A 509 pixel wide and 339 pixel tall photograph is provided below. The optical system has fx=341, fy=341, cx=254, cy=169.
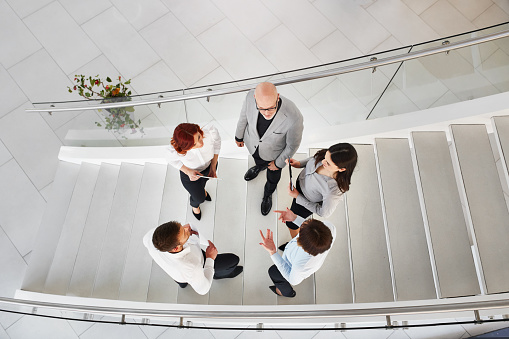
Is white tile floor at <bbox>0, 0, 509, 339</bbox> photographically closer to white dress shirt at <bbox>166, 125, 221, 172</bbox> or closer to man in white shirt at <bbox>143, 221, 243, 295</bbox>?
white dress shirt at <bbox>166, 125, 221, 172</bbox>

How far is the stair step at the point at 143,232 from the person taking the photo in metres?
3.67

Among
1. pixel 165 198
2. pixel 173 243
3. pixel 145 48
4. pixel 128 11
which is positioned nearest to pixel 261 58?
pixel 145 48

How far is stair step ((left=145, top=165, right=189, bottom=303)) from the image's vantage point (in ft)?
11.5

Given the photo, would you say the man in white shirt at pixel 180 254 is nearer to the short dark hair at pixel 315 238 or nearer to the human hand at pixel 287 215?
the human hand at pixel 287 215

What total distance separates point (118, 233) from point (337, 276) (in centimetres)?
254

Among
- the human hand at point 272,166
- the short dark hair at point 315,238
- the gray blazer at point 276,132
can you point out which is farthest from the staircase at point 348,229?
the short dark hair at point 315,238

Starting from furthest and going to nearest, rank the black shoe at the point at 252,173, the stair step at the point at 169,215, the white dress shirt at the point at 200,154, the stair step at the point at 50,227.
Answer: the stair step at the point at 50,227, the black shoe at the point at 252,173, the stair step at the point at 169,215, the white dress shirt at the point at 200,154

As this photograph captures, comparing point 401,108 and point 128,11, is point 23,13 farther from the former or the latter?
point 401,108

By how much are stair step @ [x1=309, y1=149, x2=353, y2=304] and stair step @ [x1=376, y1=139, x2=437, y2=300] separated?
0.42 meters

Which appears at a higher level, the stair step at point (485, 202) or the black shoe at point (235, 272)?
the stair step at point (485, 202)

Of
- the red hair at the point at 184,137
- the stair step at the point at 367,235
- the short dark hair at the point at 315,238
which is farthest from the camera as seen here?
the stair step at the point at 367,235

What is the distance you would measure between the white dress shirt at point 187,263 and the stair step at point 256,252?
2.55 feet

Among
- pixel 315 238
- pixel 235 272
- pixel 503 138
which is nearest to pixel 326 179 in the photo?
pixel 315 238

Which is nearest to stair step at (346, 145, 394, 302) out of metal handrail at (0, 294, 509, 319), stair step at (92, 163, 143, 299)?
metal handrail at (0, 294, 509, 319)
